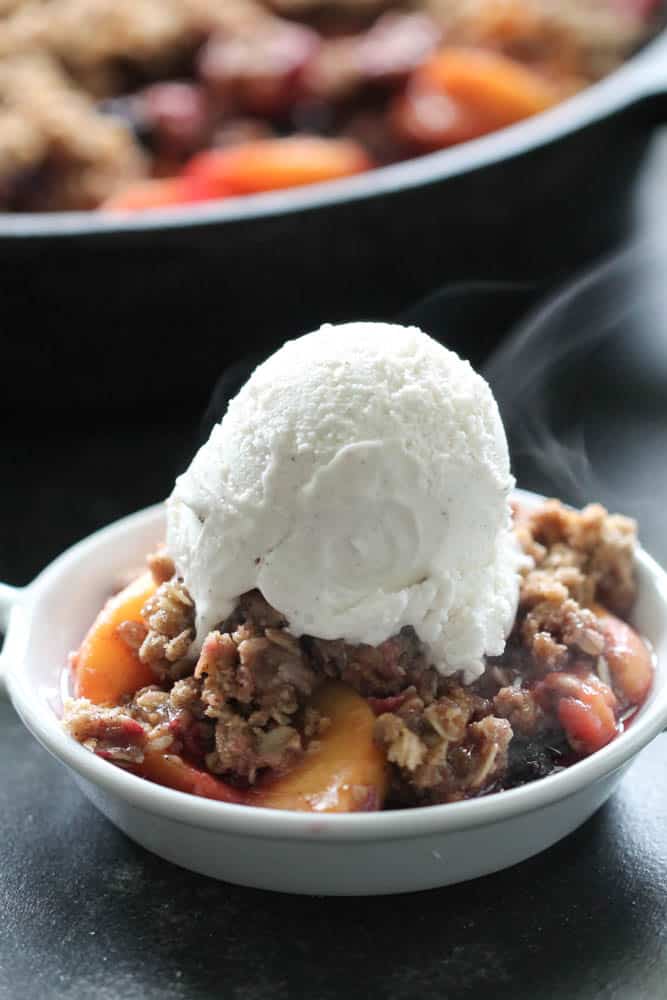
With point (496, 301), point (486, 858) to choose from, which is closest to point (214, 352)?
point (496, 301)

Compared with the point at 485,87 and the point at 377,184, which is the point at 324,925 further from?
the point at 485,87

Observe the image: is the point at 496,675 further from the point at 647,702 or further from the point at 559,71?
the point at 559,71

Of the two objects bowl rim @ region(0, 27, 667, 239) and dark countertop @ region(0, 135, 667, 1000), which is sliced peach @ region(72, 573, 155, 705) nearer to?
dark countertop @ region(0, 135, 667, 1000)

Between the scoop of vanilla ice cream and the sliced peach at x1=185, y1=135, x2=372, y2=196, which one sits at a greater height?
the scoop of vanilla ice cream

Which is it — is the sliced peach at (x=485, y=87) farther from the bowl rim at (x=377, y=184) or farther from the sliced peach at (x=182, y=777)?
the sliced peach at (x=182, y=777)

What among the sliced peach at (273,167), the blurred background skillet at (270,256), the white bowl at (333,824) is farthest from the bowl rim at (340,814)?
the sliced peach at (273,167)

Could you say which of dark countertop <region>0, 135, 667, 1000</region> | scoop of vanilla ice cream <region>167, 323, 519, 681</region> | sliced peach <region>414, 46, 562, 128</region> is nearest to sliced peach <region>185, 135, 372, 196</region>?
sliced peach <region>414, 46, 562, 128</region>

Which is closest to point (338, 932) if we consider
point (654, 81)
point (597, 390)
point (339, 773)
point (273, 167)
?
point (339, 773)
